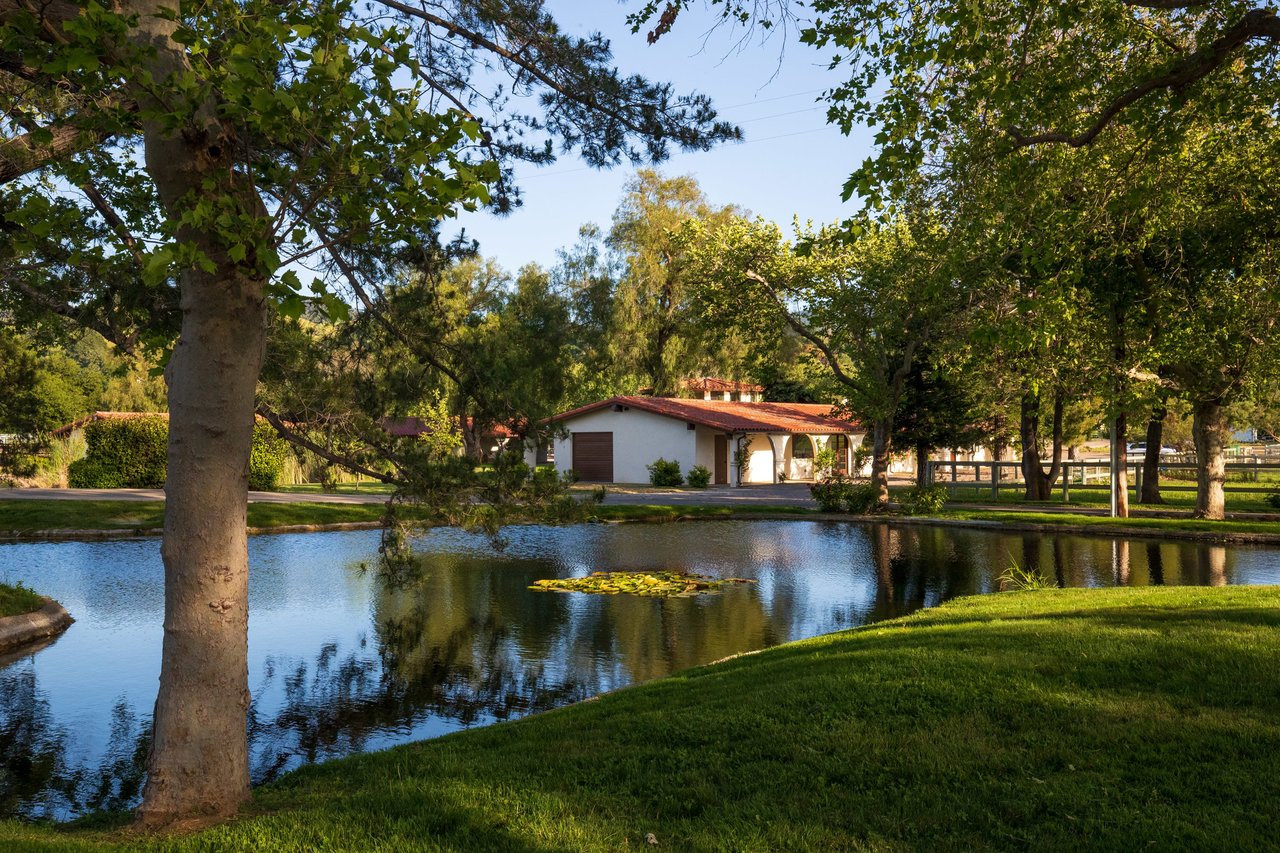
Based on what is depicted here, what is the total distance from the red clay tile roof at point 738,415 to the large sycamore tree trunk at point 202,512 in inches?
1528

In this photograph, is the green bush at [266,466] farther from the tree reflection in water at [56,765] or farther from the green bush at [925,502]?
the tree reflection in water at [56,765]

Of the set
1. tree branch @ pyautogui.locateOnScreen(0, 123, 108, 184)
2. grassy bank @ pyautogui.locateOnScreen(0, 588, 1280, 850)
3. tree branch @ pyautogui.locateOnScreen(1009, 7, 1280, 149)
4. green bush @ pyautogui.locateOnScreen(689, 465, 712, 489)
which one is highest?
tree branch @ pyautogui.locateOnScreen(1009, 7, 1280, 149)

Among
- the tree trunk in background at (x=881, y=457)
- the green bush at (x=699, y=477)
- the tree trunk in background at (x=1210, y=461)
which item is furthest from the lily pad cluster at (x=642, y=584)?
the green bush at (x=699, y=477)

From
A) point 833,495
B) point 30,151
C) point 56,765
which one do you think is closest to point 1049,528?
point 833,495

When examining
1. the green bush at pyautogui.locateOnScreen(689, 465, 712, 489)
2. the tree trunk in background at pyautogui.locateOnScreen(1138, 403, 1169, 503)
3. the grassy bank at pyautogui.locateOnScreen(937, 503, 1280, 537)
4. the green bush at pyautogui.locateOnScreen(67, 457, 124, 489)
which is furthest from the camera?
the green bush at pyautogui.locateOnScreen(689, 465, 712, 489)

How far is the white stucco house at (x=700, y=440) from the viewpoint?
46375 mm

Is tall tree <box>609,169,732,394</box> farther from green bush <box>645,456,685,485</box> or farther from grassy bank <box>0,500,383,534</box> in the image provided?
grassy bank <box>0,500,383,534</box>

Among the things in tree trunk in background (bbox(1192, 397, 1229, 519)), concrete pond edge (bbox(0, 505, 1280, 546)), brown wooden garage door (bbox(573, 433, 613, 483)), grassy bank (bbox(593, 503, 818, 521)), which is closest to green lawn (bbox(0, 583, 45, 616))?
concrete pond edge (bbox(0, 505, 1280, 546))

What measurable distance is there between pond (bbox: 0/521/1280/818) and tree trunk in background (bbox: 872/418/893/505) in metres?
6.04

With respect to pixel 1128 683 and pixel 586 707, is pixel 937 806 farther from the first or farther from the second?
pixel 586 707

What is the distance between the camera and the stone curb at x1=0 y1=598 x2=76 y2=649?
13.1 meters

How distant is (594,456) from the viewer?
5006 cm

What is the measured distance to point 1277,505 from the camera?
3105cm

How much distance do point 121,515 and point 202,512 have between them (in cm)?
2321
